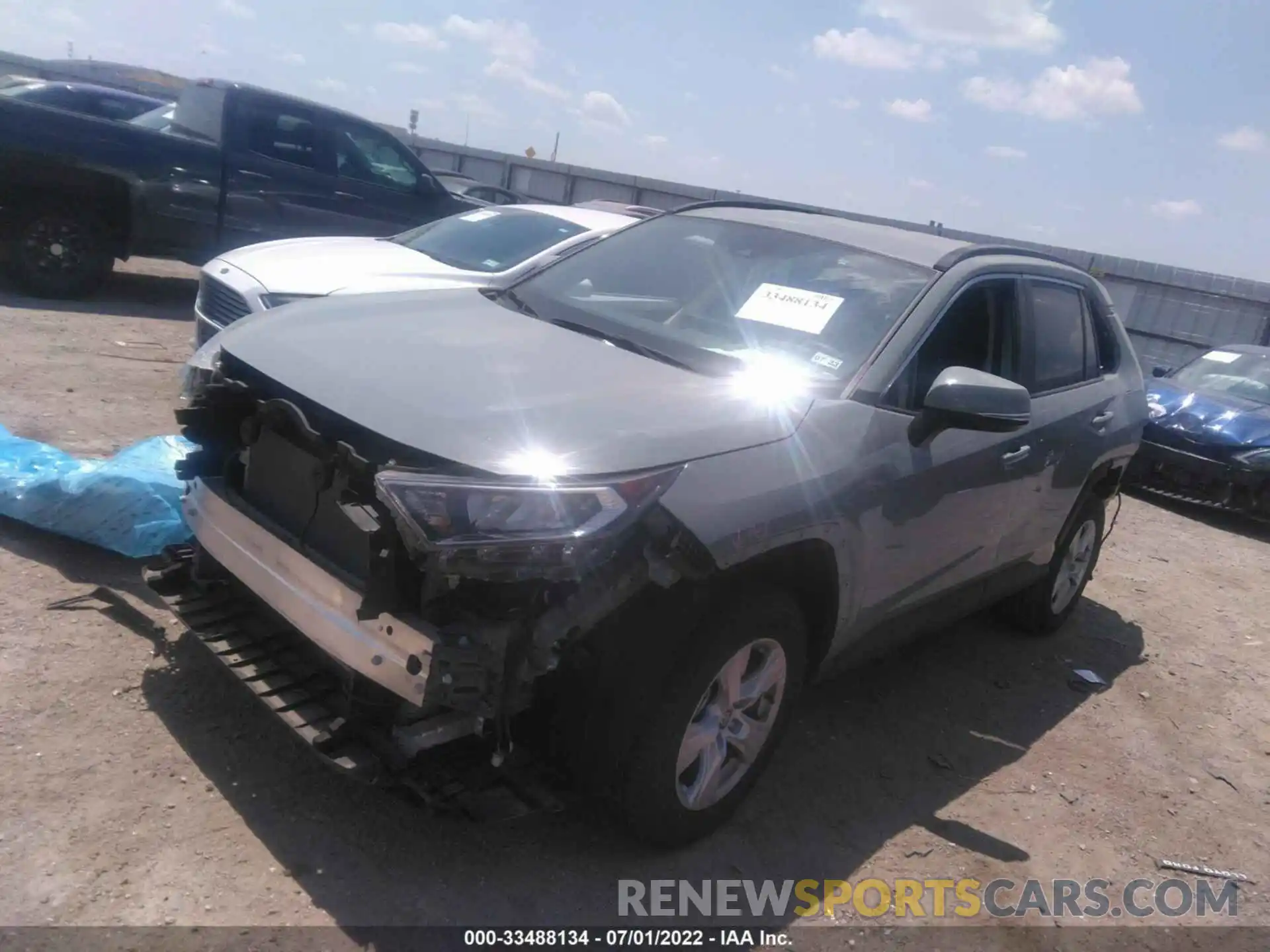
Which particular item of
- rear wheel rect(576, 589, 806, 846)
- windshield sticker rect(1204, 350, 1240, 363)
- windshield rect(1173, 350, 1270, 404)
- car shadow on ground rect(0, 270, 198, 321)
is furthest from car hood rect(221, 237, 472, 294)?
windshield sticker rect(1204, 350, 1240, 363)

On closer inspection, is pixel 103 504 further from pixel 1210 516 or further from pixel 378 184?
pixel 1210 516

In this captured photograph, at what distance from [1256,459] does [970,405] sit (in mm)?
6607

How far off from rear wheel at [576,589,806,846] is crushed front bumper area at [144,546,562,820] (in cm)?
27

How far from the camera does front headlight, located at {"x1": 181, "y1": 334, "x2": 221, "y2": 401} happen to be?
3199 mm

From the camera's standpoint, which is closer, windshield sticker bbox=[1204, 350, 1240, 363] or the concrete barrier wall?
windshield sticker bbox=[1204, 350, 1240, 363]

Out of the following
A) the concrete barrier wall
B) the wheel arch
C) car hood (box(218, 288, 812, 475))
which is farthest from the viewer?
the concrete barrier wall

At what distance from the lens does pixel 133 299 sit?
987 centimetres

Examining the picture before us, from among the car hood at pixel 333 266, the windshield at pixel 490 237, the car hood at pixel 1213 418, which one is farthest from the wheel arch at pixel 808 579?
the car hood at pixel 1213 418

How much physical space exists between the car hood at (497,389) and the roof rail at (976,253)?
42.1 inches

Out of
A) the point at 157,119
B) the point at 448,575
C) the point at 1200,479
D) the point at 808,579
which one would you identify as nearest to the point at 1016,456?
the point at 808,579

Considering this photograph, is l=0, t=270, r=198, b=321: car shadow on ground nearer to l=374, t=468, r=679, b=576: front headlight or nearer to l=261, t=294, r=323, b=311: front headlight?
l=261, t=294, r=323, b=311: front headlight

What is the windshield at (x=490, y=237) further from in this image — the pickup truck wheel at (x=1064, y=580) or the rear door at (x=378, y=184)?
the pickup truck wheel at (x=1064, y=580)

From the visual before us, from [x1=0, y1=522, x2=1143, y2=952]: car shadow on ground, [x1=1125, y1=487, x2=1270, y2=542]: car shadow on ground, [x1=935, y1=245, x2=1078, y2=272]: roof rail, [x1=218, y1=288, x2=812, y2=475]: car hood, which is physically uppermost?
[x1=935, y1=245, x2=1078, y2=272]: roof rail

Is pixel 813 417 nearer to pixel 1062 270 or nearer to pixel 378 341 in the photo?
pixel 378 341
